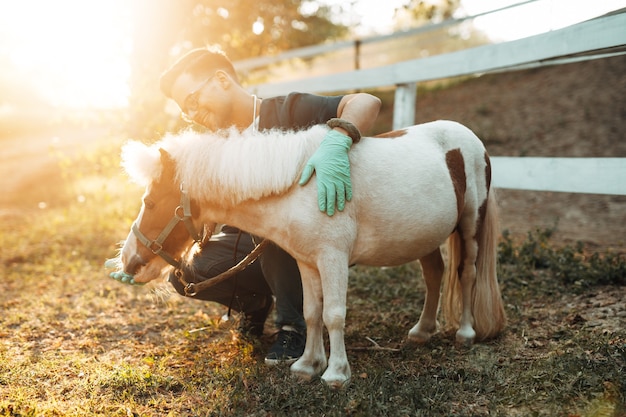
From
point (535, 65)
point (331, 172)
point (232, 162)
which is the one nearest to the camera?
point (331, 172)

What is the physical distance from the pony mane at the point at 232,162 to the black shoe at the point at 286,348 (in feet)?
3.22

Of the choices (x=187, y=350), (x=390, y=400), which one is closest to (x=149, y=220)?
(x=187, y=350)

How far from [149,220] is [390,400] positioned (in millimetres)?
1491

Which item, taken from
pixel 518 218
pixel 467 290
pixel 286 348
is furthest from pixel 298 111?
pixel 518 218

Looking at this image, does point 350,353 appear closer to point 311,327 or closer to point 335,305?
point 311,327

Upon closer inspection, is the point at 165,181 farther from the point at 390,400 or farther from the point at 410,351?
the point at 410,351

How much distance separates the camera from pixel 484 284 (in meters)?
3.32

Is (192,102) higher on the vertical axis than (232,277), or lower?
higher

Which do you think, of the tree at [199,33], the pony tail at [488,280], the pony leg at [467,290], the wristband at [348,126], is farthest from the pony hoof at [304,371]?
the tree at [199,33]

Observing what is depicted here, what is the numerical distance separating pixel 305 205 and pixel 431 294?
133 centimetres

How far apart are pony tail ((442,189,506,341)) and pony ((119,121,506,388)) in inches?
17.2

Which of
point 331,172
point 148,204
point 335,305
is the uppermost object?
point 331,172

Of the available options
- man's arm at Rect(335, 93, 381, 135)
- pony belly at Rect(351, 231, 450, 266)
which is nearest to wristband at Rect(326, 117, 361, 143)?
man's arm at Rect(335, 93, 381, 135)

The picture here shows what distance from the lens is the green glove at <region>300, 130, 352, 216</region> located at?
2.47 meters
